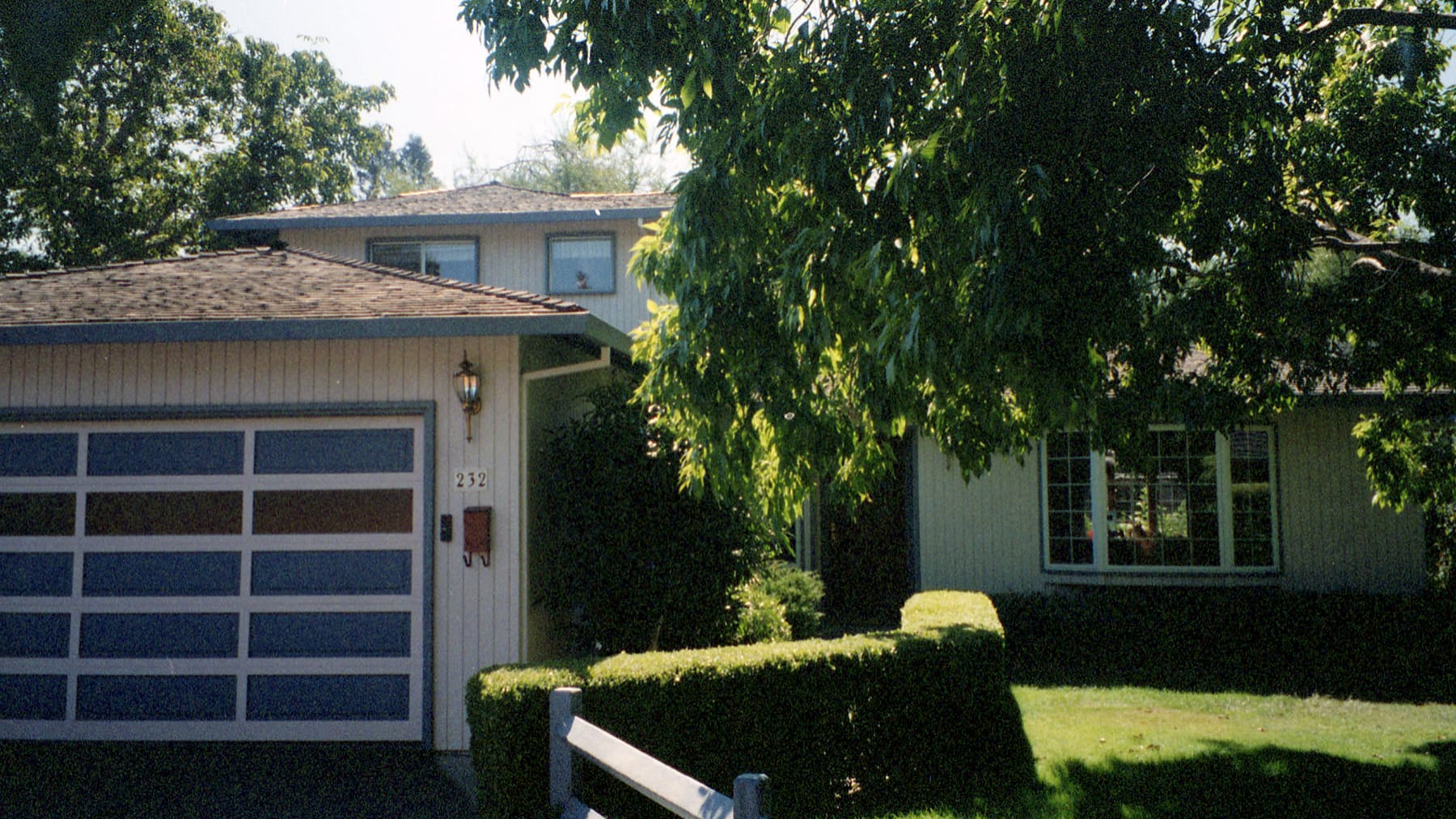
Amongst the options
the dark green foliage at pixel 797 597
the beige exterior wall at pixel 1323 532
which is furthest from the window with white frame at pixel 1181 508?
the dark green foliage at pixel 797 597

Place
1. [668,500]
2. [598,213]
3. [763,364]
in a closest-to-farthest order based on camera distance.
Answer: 1. [763,364]
2. [668,500]
3. [598,213]

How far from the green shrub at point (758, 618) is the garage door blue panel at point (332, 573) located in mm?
2858

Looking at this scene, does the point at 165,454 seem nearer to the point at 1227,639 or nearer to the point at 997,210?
the point at 997,210

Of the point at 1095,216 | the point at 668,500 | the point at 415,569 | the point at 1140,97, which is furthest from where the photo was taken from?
the point at 668,500

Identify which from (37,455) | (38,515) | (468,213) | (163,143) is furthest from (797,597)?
(163,143)

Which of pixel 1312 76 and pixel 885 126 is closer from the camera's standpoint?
pixel 885 126

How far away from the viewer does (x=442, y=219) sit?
1596cm

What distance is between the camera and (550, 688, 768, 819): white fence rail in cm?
318

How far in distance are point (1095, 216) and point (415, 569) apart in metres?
5.49

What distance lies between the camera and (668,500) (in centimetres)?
814

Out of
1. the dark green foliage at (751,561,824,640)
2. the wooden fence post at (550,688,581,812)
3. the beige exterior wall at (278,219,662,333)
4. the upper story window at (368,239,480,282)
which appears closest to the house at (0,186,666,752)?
the wooden fence post at (550,688,581,812)

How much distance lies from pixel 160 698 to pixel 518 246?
1032 cm

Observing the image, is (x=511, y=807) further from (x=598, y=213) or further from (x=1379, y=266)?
(x=598, y=213)

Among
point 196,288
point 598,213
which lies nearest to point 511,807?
point 196,288
